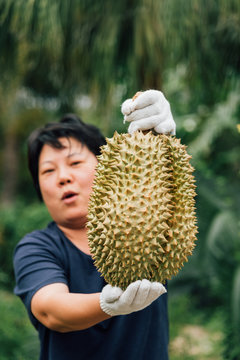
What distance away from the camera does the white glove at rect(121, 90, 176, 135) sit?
5.54 ft

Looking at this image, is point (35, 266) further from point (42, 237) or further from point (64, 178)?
point (64, 178)

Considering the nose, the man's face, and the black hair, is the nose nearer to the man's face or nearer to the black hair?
the man's face

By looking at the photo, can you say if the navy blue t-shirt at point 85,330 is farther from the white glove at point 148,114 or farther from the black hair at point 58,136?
the white glove at point 148,114

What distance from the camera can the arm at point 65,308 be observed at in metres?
1.52

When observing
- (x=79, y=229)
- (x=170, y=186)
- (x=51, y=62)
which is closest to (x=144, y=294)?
(x=170, y=186)

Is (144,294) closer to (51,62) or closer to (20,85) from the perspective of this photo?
(51,62)

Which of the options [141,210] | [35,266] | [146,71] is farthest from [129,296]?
[146,71]

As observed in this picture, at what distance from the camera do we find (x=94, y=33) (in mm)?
3982

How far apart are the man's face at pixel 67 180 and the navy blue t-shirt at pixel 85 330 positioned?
148mm

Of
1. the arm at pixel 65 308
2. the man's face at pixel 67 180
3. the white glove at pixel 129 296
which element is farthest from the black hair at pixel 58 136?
the white glove at pixel 129 296

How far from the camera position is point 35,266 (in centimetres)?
181

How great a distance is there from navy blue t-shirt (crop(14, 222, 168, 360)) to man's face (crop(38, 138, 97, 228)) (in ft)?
0.49

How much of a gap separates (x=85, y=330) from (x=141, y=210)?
79cm

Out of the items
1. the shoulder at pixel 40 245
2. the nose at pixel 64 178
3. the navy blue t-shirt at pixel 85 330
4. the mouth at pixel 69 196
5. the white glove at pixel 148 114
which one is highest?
the white glove at pixel 148 114
